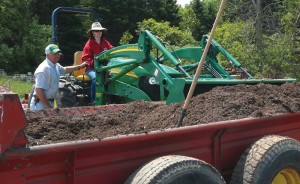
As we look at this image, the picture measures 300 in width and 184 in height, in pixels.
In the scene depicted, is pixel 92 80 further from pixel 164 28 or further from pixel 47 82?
pixel 164 28

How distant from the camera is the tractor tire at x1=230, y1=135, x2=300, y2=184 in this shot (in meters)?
4.13

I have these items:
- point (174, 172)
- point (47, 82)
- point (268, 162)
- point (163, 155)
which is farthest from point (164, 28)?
point (174, 172)

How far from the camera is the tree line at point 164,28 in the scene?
1317cm

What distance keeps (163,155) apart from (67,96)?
369 cm

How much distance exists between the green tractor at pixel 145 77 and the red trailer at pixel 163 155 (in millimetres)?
1425

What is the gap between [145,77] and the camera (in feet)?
22.6

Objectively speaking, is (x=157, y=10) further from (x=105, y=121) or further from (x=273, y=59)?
(x=105, y=121)

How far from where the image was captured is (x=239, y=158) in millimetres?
4473

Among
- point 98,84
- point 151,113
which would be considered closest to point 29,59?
point 98,84

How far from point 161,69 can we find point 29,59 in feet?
88.4

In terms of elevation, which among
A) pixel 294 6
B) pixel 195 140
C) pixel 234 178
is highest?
pixel 294 6

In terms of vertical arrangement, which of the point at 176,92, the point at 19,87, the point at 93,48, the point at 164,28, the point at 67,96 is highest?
the point at 93,48

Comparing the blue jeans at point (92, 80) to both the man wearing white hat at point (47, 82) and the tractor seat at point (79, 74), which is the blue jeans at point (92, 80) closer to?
the tractor seat at point (79, 74)

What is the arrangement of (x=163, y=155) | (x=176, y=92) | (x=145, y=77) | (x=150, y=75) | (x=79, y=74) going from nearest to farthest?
(x=163, y=155) < (x=176, y=92) < (x=150, y=75) < (x=145, y=77) < (x=79, y=74)
